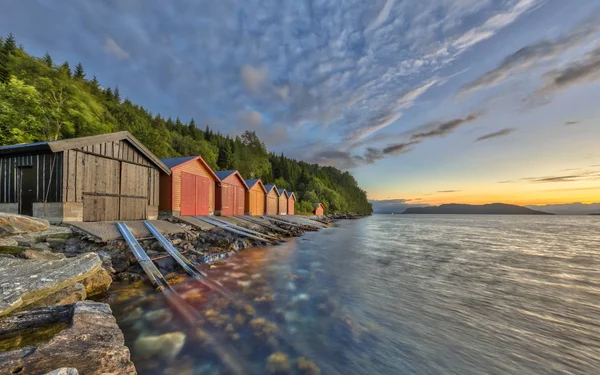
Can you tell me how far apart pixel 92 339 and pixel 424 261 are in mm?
14470

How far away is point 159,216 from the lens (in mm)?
16141

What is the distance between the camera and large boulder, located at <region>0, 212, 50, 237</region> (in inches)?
270

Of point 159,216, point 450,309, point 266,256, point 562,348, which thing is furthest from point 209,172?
point 562,348

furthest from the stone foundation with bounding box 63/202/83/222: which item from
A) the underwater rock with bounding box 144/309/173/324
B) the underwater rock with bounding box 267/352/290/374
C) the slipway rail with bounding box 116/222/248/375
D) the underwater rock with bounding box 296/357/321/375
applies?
the underwater rock with bounding box 296/357/321/375

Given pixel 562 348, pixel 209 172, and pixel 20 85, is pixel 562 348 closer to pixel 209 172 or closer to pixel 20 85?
pixel 209 172

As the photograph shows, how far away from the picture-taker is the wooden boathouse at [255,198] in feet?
97.7

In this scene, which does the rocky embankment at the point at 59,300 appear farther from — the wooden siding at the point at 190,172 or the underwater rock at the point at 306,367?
the wooden siding at the point at 190,172

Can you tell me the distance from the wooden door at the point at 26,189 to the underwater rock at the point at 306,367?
12.9 meters

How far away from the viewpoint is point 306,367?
13.4 ft

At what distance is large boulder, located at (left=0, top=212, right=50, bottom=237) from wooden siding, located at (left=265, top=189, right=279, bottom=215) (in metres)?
28.6

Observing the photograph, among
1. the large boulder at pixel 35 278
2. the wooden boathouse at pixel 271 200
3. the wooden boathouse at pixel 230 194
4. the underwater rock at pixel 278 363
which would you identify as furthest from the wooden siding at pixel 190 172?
the underwater rock at pixel 278 363

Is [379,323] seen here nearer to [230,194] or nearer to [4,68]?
[230,194]

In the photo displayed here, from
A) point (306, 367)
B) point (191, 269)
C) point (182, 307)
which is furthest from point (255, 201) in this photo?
point (306, 367)

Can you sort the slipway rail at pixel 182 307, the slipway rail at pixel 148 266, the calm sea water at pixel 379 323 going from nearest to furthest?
the slipway rail at pixel 182 307, the calm sea water at pixel 379 323, the slipway rail at pixel 148 266
